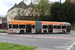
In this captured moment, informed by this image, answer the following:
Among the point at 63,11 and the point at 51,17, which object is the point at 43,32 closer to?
the point at 51,17

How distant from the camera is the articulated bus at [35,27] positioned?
20.3m

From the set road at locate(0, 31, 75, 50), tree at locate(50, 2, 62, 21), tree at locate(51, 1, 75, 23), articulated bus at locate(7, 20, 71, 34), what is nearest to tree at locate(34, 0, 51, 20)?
tree at locate(50, 2, 62, 21)

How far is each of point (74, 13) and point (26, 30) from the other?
24538mm

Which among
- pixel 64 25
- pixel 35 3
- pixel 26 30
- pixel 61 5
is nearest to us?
pixel 26 30

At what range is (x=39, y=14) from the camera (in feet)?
124

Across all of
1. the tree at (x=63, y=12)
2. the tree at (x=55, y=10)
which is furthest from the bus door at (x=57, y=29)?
the tree at (x=55, y=10)

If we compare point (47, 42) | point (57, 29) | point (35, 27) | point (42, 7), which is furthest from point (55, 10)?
point (47, 42)

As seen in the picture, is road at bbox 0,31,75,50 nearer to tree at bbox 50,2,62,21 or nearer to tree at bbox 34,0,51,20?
tree at bbox 34,0,51,20

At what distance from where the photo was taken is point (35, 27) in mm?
21078

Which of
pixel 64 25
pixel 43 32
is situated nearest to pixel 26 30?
pixel 43 32

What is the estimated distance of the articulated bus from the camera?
20344mm

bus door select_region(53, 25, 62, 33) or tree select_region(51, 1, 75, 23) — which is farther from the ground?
tree select_region(51, 1, 75, 23)

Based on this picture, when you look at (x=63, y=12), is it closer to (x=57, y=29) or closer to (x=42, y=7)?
(x=42, y=7)

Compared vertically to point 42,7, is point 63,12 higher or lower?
lower
